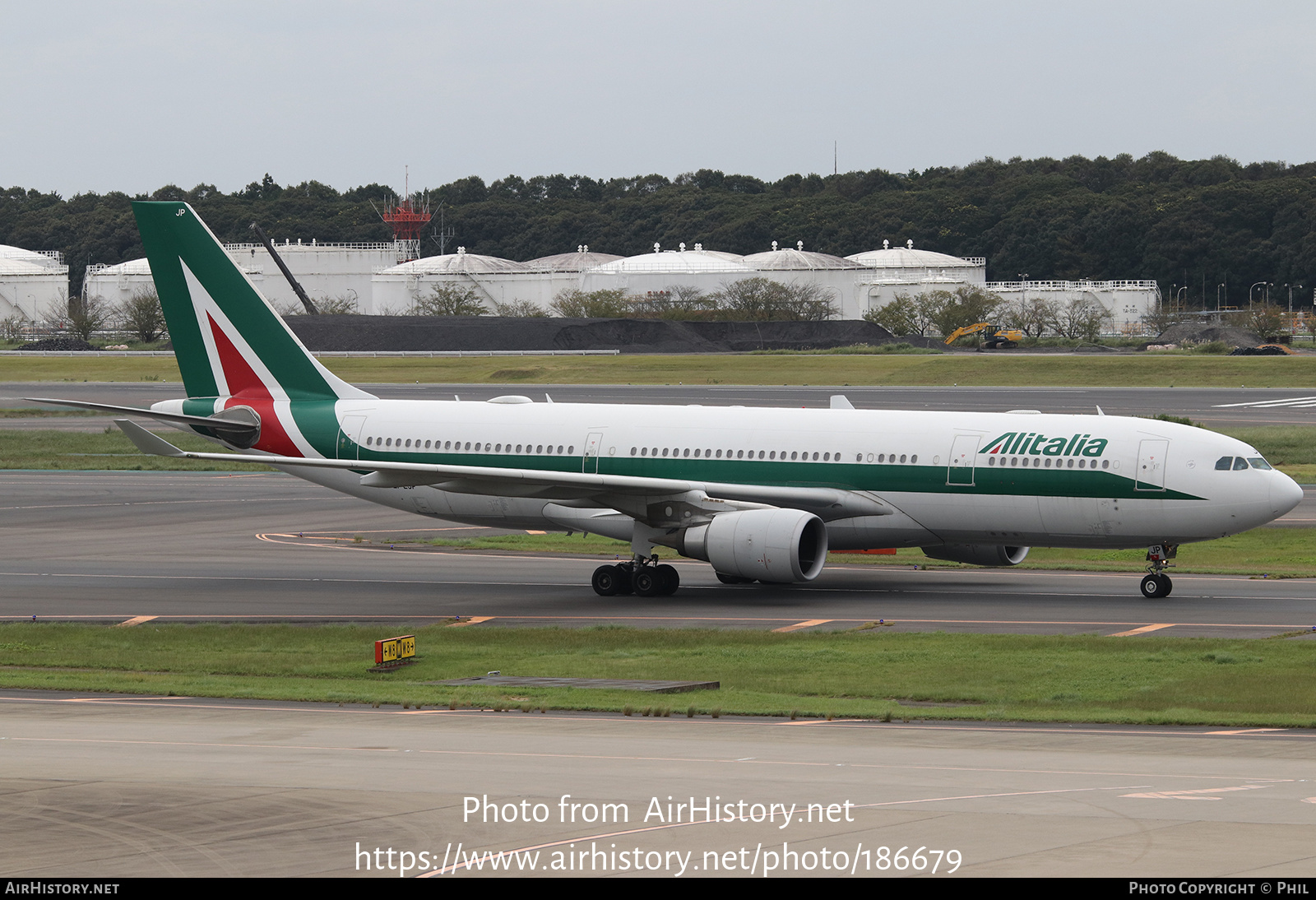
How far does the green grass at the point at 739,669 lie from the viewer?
24500 mm

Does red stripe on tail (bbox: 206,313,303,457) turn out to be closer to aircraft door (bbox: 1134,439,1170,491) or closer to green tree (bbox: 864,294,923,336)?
aircraft door (bbox: 1134,439,1170,491)

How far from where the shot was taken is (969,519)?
1439 inches

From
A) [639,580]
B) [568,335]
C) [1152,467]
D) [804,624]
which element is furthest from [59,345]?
[1152,467]

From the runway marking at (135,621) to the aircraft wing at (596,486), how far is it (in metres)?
3.78

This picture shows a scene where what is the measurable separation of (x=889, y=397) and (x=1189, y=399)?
18.0 m

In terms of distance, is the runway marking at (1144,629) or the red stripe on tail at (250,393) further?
the red stripe on tail at (250,393)

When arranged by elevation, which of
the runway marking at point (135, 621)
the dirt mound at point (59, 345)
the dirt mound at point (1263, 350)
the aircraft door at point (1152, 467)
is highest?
the dirt mound at point (59, 345)

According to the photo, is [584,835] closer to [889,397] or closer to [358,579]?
[358,579]

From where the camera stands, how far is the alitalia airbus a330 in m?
35.5

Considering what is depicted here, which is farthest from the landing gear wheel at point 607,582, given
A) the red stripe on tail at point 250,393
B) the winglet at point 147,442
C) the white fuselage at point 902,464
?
the winglet at point 147,442

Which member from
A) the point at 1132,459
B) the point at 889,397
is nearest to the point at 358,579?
the point at 1132,459

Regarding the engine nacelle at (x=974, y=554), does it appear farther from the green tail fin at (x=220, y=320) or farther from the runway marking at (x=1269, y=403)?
the runway marking at (x=1269, y=403)

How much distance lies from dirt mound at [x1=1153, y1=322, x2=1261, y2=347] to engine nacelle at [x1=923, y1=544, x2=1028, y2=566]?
397ft

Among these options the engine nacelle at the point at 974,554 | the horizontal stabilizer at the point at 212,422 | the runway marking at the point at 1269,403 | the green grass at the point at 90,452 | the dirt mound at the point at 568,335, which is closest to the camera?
the engine nacelle at the point at 974,554
